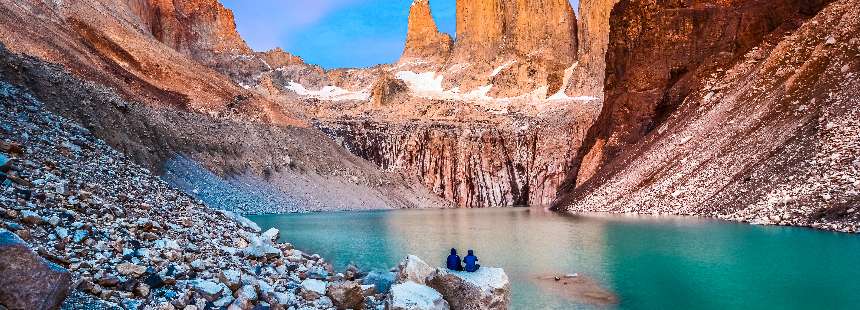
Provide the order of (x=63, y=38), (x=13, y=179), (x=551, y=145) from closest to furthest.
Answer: (x=13, y=179) < (x=63, y=38) < (x=551, y=145)

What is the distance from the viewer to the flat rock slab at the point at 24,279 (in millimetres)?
6574

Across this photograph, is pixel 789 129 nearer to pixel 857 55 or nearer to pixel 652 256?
pixel 857 55

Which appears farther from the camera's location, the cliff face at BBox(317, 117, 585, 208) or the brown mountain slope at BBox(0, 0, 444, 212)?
the cliff face at BBox(317, 117, 585, 208)

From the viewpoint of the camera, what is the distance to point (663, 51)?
222 feet

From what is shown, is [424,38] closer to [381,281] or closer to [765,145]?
[765,145]

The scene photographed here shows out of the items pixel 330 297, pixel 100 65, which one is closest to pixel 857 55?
pixel 330 297

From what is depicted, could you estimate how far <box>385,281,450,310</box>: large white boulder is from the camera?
11.2 metres

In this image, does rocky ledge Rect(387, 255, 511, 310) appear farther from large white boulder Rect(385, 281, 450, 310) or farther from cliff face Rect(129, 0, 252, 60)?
cliff face Rect(129, 0, 252, 60)

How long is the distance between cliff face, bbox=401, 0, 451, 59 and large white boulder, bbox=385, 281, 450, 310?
511ft

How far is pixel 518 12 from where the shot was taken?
470 feet

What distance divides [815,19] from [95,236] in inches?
2347

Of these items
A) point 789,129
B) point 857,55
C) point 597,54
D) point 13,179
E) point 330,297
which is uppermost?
point 597,54

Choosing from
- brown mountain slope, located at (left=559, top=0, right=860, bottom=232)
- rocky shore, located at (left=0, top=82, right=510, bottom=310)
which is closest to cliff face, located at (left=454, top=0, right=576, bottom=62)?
brown mountain slope, located at (left=559, top=0, right=860, bottom=232)

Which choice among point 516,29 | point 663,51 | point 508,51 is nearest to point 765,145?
point 663,51
